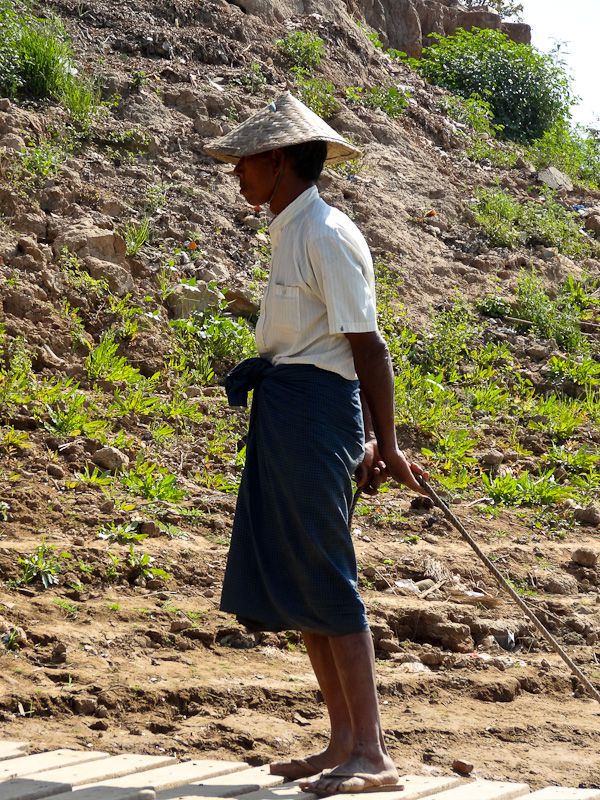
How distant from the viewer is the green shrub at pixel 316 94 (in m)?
9.90

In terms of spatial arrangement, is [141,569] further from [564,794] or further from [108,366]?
[564,794]

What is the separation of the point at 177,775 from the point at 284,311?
1.22m

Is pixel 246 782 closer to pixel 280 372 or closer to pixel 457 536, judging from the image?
pixel 280 372

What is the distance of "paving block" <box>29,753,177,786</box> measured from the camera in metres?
2.67

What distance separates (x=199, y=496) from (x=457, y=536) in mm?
1420

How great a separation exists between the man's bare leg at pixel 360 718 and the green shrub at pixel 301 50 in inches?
341

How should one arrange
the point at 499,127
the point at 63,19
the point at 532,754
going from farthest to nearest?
the point at 499,127 < the point at 63,19 < the point at 532,754

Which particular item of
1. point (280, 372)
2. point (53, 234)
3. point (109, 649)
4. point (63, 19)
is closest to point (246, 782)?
point (280, 372)

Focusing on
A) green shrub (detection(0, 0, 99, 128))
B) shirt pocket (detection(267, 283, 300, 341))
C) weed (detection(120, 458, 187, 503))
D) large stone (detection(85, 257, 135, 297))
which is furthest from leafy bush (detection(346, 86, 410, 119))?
shirt pocket (detection(267, 283, 300, 341))

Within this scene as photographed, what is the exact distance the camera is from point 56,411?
573 centimetres

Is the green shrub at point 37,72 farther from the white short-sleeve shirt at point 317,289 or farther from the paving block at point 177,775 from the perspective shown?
the paving block at point 177,775

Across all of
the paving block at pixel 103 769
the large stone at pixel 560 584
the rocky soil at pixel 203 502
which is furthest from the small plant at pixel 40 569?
the large stone at pixel 560 584

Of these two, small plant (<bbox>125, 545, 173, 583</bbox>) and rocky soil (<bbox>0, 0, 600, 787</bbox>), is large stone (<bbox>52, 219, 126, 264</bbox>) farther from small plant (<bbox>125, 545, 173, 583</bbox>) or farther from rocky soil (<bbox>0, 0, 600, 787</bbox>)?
small plant (<bbox>125, 545, 173, 583</bbox>)

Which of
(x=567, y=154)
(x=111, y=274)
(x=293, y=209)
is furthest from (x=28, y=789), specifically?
(x=567, y=154)
